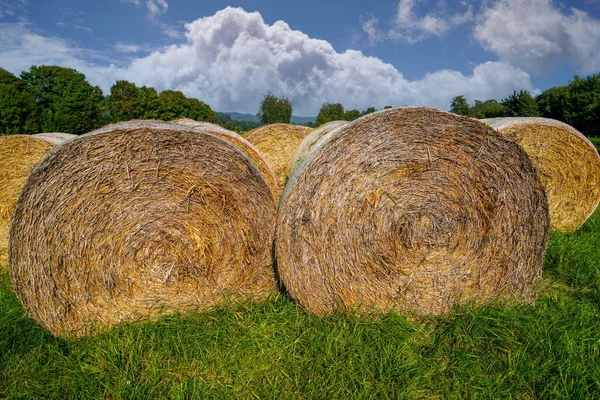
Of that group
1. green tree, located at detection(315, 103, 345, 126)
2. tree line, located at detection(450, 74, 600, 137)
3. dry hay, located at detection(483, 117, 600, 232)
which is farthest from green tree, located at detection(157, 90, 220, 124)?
dry hay, located at detection(483, 117, 600, 232)

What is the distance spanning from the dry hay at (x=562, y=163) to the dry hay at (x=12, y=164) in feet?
23.4

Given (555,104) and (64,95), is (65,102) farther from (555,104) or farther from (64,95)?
(555,104)

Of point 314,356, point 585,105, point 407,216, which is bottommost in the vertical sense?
point 314,356

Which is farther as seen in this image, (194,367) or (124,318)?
(124,318)

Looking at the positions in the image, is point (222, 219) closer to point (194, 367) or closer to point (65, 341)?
point (194, 367)

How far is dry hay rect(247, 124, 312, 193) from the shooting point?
9727mm

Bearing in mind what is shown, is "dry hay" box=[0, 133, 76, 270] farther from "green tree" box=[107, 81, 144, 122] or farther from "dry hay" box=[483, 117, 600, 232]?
"green tree" box=[107, 81, 144, 122]

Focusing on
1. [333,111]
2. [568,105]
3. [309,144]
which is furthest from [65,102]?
[568,105]

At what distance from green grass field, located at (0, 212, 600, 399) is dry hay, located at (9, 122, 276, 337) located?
0.28 metres

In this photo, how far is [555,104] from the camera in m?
51.5

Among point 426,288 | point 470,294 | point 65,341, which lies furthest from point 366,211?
point 65,341

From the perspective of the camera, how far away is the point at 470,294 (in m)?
3.93

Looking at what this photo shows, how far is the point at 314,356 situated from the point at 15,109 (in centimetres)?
3729

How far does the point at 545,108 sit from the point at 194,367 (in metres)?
63.6
